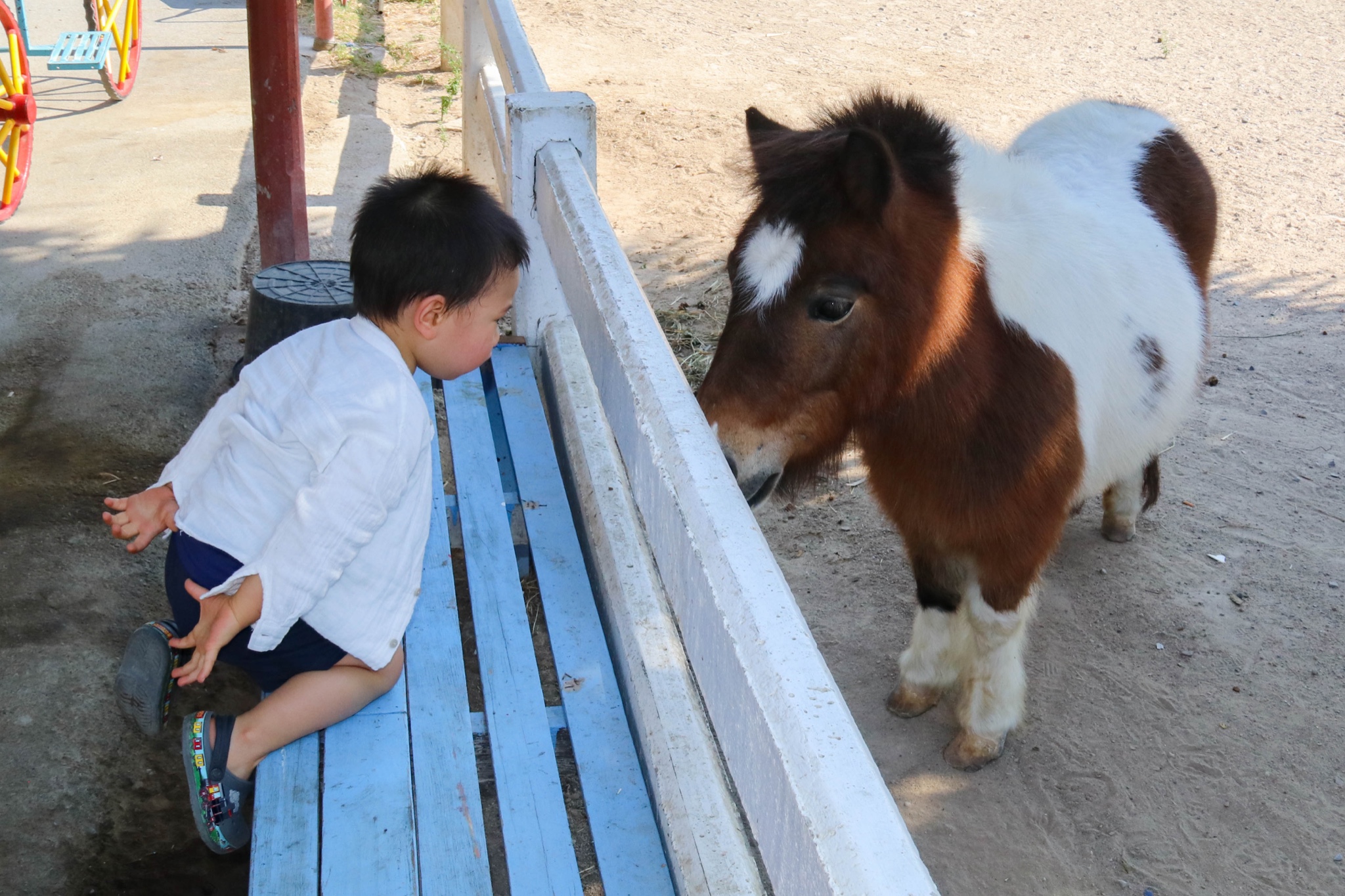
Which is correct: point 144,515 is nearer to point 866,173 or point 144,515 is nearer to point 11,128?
point 866,173

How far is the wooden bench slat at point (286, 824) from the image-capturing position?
164cm

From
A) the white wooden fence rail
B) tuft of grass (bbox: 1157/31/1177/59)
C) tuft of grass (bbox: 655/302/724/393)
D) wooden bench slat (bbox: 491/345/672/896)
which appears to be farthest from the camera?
tuft of grass (bbox: 1157/31/1177/59)

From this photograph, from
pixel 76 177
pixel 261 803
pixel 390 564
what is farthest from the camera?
pixel 76 177

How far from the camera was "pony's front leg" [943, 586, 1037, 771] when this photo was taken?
280 centimetres

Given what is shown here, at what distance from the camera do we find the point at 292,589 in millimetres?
1811

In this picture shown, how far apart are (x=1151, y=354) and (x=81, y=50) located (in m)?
6.25

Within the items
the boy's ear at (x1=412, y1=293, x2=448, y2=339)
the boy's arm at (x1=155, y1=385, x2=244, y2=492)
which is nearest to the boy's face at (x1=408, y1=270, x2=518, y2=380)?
the boy's ear at (x1=412, y1=293, x2=448, y2=339)

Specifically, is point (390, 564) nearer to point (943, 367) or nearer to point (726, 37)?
point (943, 367)

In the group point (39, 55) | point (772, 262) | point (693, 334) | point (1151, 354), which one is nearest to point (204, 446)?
point (772, 262)

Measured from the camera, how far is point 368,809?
5.74 ft

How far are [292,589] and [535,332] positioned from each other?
1.65m

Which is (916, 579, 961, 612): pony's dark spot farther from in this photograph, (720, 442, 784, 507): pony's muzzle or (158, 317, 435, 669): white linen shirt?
(158, 317, 435, 669): white linen shirt

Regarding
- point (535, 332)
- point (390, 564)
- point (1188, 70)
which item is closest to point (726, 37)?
point (1188, 70)

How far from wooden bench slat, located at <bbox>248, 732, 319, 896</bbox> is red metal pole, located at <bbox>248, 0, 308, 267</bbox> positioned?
279 centimetres
